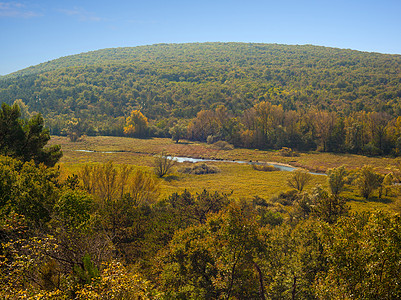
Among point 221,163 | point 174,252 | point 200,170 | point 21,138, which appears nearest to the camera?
point 174,252

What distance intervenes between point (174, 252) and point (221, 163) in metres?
88.6

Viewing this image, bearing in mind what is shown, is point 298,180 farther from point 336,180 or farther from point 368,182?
point 368,182

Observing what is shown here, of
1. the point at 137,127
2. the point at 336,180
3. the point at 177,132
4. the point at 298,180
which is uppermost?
the point at 137,127

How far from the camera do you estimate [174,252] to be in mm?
23031

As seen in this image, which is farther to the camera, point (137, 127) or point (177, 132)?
point (137, 127)

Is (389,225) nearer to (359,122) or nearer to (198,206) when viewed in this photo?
(198,206)

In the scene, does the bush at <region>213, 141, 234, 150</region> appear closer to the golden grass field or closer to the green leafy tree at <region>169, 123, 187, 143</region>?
the golden grass field

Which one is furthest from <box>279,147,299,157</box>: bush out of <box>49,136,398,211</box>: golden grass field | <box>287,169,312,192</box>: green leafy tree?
<box>287,169,312,192</box>: green leafy tree

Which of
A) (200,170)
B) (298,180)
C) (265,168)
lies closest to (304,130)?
(265,168)

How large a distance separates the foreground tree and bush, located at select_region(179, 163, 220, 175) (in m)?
55.8

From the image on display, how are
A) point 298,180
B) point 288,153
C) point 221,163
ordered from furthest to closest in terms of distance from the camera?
point 288,153, point 221,163, point 298,180

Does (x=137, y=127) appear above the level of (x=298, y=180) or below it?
above

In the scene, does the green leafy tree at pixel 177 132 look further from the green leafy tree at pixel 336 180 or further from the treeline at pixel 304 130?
the green leafy tree at pixel 336 180

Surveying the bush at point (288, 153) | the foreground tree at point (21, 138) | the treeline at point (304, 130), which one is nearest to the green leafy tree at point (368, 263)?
the foreground tree at point (21, 138)
